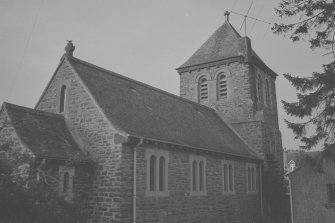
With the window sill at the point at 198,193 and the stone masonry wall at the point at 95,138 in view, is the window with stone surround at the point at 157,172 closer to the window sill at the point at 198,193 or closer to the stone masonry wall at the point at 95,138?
the stone masonry wall at the point at 95,138

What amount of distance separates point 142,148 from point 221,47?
17.8 meters

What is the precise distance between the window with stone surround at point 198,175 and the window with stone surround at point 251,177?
574 centimetres

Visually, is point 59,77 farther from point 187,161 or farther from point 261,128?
point 261,128

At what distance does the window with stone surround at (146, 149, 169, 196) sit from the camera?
17.0m

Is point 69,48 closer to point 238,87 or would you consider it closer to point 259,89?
point 238,87

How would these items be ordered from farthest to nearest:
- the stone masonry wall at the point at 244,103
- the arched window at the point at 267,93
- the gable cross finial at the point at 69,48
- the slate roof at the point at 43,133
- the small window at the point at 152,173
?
the arched window at the point at 267,93
the stone masonry wall at the point at 244,103
the gable cross finial at the point at 69,48
the small window at the point at 152,173
the slate roof at the point at 43,133

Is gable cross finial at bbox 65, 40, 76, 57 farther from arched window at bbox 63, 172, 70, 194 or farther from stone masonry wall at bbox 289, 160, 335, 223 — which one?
stone masonry wall at bbox 289, 160, 335, 223

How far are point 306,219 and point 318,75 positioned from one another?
42.8 feet

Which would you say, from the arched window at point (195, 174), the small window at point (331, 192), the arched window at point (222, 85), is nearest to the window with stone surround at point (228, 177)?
the arched window at point (195, 174)

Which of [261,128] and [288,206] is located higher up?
[261,128]

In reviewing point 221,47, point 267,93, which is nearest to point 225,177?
point 267,93

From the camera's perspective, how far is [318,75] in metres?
13.0

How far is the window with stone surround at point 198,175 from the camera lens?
1988 centimetres

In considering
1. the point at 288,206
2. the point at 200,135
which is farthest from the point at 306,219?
the point at 200,135
